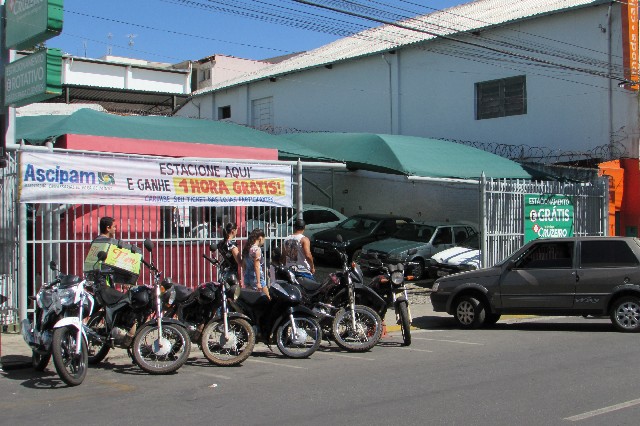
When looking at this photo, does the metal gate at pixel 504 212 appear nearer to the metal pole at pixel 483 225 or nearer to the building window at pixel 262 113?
the metal pole at pixel 483 225

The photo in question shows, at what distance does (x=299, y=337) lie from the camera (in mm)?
9156

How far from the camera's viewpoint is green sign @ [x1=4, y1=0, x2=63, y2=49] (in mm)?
9539

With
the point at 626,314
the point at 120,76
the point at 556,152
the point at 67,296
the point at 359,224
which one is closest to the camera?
the point at 67,296

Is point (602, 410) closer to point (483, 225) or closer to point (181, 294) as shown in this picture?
point (181, 294)

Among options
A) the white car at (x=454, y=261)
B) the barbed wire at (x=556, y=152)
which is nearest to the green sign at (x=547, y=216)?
the white car at (x=454, y=261)

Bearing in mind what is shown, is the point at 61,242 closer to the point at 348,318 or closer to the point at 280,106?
the point at 348,318

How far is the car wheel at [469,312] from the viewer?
40.2 ft

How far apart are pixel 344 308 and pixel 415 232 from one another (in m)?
11.3

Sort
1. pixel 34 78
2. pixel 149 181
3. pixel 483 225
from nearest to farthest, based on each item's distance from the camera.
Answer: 1. pixel 34 78
2. pixel 149 181
3. pixel 483 225

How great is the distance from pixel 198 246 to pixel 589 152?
15510 millimetres

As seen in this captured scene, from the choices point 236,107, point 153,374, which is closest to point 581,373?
point 153,374

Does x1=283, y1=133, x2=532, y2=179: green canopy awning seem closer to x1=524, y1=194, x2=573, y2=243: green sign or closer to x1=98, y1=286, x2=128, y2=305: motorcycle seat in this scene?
x1=524, y1=194, x2=573, y2=243: green sign

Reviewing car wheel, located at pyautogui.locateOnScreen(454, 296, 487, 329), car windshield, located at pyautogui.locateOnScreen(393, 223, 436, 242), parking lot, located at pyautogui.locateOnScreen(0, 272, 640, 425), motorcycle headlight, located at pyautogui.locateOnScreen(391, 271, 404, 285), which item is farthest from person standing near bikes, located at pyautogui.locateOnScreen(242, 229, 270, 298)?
car windshield, located at pyautogui.locateOnScreen(393, 223, 436, 242)

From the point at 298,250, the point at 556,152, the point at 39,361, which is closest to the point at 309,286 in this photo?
the point at 298,250
